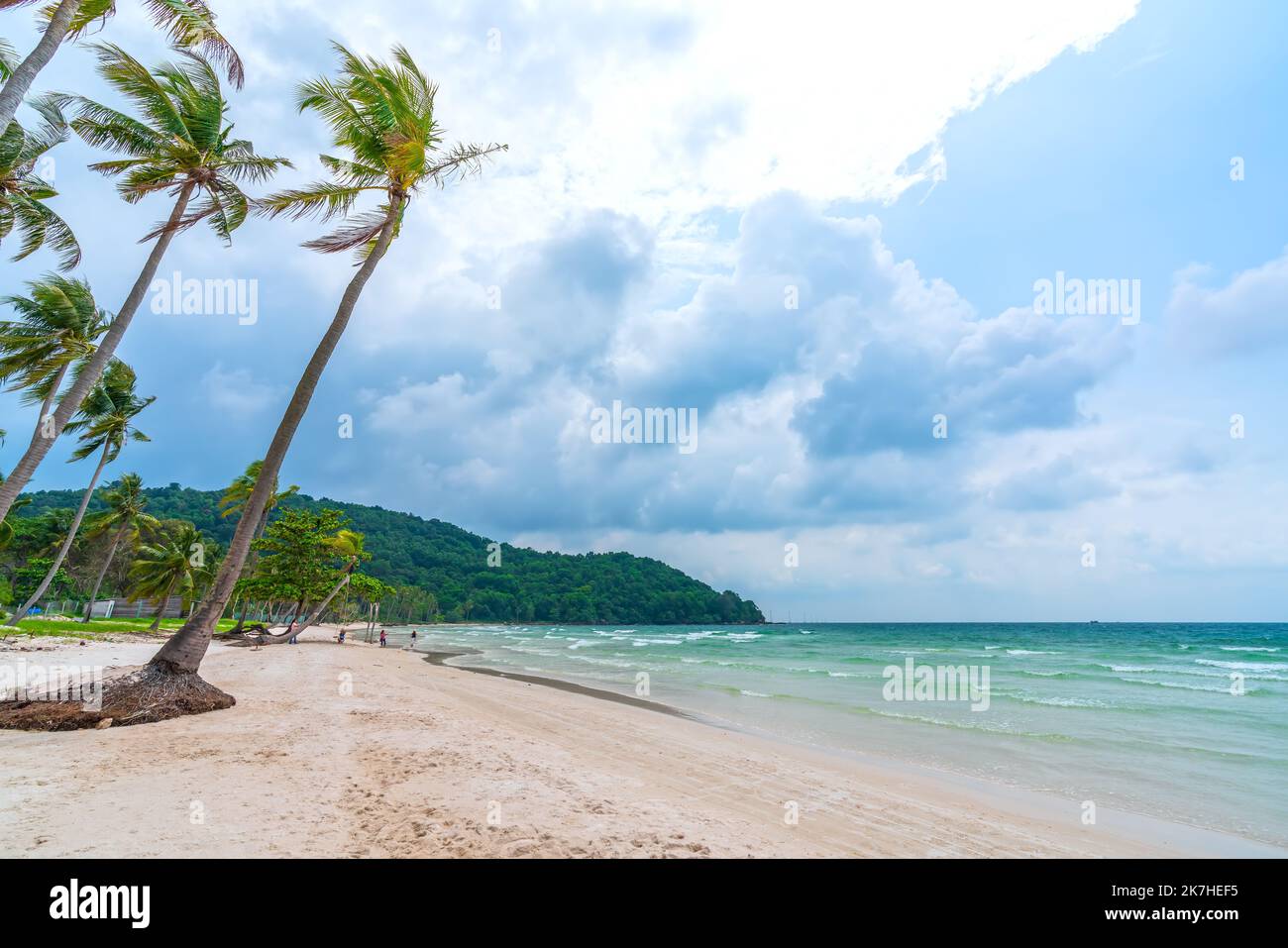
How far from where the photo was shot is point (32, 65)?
8.15 m

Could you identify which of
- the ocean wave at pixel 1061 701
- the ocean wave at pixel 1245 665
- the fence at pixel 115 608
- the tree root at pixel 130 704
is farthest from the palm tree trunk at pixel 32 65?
the fence at pixel 115 608

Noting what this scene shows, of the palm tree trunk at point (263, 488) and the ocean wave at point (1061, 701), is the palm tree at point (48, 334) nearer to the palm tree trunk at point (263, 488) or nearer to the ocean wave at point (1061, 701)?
the palm tree trunk at point (263, 488)

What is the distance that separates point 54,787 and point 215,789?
4.70 feet

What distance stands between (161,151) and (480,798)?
14819 millimetres

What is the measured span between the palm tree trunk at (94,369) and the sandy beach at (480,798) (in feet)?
19.1

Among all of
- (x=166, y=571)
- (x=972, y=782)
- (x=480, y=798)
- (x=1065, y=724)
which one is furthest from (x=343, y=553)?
(x=1065, y=724)

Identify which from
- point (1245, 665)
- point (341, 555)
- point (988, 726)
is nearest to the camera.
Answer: point (988, 726)

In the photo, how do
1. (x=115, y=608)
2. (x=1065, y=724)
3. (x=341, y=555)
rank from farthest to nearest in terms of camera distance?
(x=115, y=608) < (x=341, y=555) < (x=1065, y=724)

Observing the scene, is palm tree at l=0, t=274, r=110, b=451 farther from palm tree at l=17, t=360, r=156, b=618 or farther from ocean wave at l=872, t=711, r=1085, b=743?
ocean wave at l=872, t=711, r=1085, b=743

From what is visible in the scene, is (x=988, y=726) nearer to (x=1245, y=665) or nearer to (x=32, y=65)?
(x=32, y=65)

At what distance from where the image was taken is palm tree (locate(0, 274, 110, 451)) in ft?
46.8

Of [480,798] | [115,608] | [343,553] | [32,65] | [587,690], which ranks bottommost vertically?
[115,608]

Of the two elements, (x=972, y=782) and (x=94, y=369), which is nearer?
(x=972, y=782)
